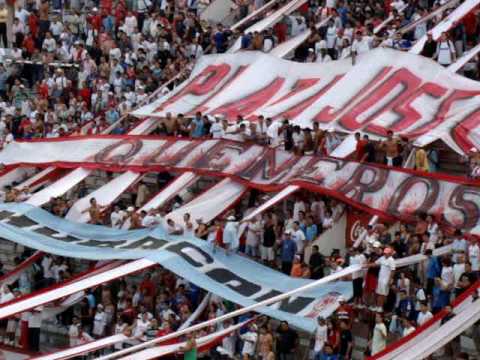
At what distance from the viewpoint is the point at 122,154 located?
134ft

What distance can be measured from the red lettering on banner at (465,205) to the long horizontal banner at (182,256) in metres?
2.61

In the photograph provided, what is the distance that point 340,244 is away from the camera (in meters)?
35.1

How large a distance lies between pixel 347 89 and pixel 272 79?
2862 millimetres

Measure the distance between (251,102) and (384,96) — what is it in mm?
3706

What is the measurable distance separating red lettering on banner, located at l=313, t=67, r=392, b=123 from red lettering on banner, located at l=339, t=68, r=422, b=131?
0.22 meters

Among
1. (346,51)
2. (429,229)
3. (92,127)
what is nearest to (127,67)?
(92,127)

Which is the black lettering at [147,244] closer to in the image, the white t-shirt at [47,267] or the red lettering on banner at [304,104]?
the white t-shirt at [47,267]

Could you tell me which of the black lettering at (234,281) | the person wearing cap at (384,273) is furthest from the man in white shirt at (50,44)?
the person wearing cap at (384,273)

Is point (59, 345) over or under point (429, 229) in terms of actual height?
under

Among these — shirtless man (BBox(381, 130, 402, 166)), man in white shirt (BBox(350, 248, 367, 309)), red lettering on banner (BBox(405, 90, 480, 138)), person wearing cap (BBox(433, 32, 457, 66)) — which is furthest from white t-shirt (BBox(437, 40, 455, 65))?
man in white shirt (BBox(350, 248, 367, 309))

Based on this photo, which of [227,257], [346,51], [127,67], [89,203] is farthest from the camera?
[127,67]

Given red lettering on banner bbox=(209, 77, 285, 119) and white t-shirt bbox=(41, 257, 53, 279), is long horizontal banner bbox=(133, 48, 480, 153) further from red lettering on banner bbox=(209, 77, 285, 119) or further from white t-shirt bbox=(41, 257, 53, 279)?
white t-shirt bbox=(41, 257, 53, 279)

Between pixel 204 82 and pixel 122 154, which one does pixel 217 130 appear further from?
pixel 204 82

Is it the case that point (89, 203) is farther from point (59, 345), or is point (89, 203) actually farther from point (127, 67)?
point (127, 67)
